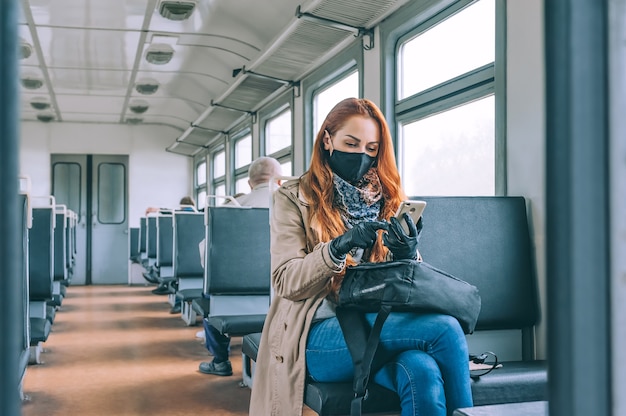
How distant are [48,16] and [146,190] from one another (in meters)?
5.75

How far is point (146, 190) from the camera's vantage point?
467 inches

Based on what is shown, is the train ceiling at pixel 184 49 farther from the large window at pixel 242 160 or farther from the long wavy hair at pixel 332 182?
the long wavy hair at pixel 332 182

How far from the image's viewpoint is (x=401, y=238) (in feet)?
6.41

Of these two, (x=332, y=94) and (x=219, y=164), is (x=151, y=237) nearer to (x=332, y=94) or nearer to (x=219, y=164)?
(x=219, y=164)

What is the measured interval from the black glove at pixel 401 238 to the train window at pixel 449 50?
1.75m

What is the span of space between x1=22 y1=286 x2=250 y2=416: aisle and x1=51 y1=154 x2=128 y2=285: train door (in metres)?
4.72

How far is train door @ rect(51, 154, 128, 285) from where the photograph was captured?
11500 mm

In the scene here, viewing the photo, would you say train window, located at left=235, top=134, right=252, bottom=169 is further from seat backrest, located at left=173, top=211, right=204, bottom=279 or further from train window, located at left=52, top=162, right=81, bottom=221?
train window, located at left=52, top=162, right=81, bottom=221

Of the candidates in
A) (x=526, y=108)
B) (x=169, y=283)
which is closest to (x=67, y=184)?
(x=169, y=283)

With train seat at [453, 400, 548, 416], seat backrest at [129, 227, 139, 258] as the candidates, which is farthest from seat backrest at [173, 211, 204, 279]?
seat backrest at [129, 227, 139, 258]

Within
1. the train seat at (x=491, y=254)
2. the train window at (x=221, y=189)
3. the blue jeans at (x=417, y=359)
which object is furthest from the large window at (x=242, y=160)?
the blue jeans at (x=417, y=359)

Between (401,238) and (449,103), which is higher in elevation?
(449,103)

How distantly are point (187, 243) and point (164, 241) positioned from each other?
1450mm

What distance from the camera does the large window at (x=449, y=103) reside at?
11.6 ft
